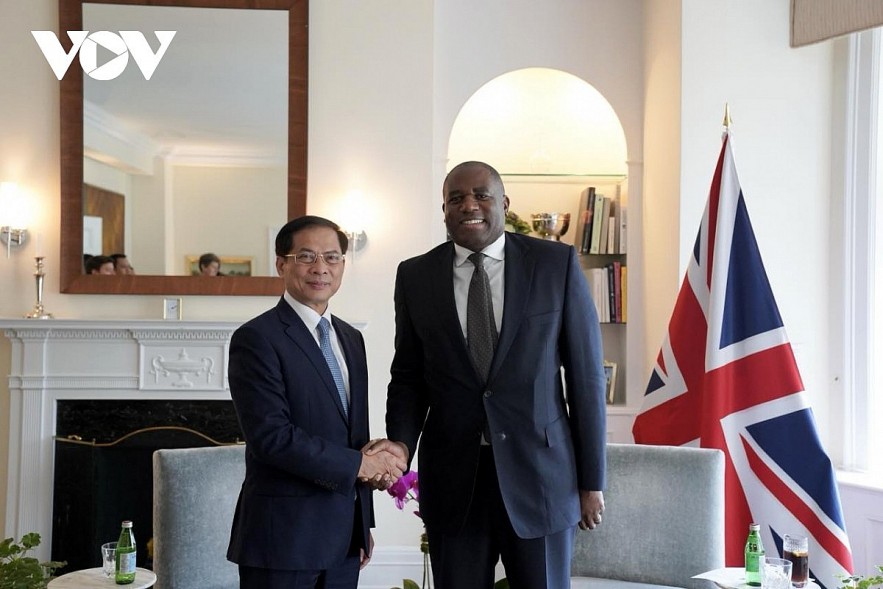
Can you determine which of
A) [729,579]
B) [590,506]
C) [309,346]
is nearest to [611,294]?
[729,579]

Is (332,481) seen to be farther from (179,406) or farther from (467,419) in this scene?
(179,406)

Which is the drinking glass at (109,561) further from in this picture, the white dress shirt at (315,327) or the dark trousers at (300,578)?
the white dress shirt at (315,327)

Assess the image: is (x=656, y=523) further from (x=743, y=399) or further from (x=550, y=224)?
(x=550, y=224)

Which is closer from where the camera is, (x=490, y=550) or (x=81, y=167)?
(x=490, y=550)

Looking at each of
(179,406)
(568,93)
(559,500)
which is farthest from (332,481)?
(568,93)

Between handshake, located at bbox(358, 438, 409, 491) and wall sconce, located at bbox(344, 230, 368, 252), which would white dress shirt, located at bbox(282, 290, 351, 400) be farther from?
wall sconce, located at bbox(344, 230, 368, 252)

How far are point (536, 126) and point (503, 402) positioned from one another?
10.7 ft

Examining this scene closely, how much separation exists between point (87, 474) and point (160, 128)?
5.58 ft

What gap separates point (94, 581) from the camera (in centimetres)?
266

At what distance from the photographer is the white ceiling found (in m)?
4.52

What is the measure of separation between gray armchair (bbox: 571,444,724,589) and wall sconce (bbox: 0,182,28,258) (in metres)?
2.98

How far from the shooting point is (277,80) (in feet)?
15.0

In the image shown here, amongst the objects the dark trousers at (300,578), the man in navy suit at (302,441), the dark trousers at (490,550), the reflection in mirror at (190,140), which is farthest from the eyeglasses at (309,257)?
the reflection in mirror at (190,140)

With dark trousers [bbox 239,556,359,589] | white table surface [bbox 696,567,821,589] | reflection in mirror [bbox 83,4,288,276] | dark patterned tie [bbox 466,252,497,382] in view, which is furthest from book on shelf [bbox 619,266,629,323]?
dark trousers [bbox 239,556,359,589]
